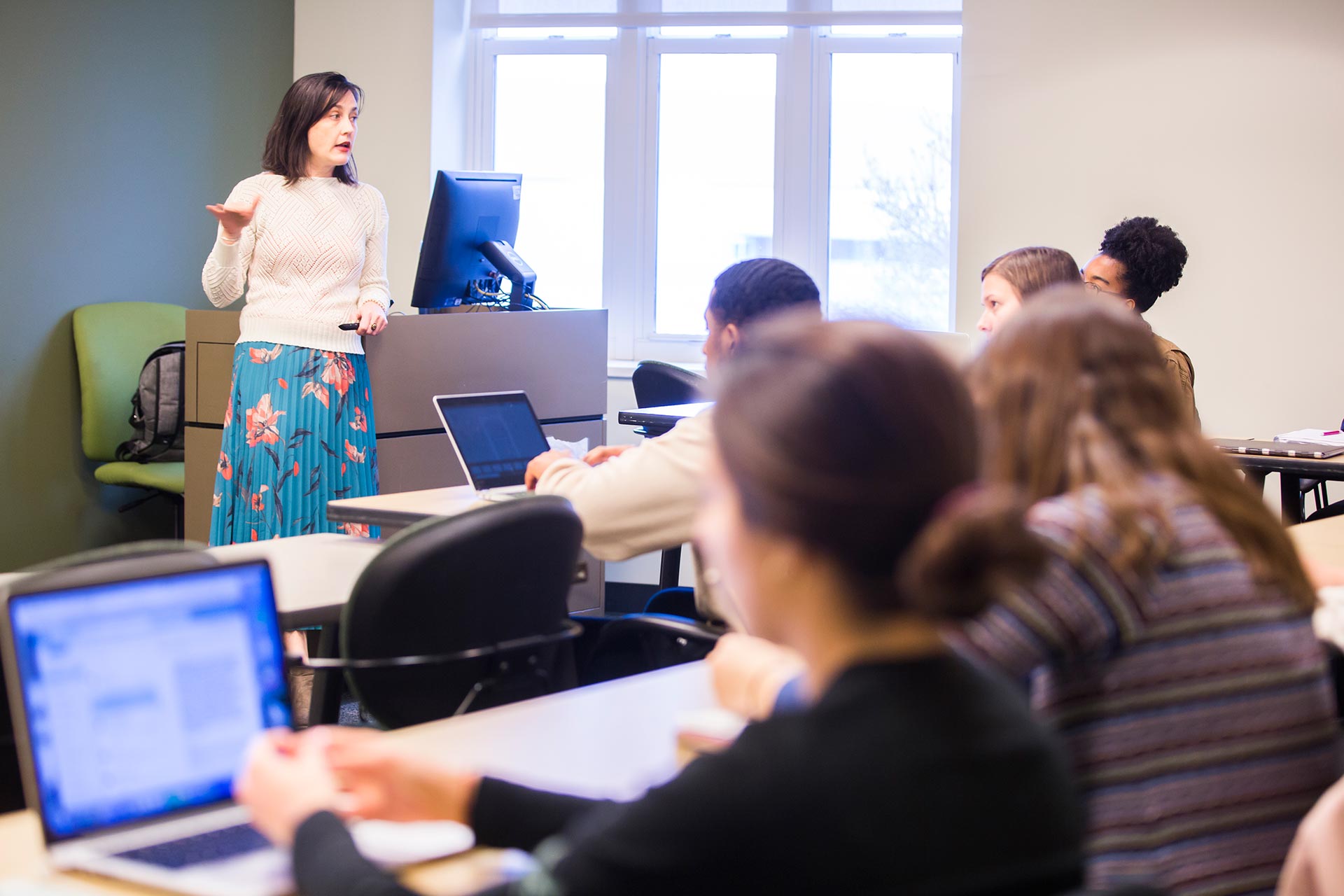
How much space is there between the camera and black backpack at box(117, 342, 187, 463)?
4.56m

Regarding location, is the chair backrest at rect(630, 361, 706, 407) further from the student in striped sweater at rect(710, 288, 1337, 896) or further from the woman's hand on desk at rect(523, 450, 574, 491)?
the student in striped sweater at rect(710, 288, 1337, 896)

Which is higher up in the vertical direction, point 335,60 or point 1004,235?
point 335,60

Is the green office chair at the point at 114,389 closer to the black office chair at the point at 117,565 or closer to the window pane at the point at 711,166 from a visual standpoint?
the window pane at the point at 711,166

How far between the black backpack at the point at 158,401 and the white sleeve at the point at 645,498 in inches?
112

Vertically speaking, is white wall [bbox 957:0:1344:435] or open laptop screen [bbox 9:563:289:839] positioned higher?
white wall [bbox 957:0:1344:435]

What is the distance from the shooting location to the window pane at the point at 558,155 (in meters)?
5.63

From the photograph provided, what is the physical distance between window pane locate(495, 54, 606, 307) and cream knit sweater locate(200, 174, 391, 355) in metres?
2.09

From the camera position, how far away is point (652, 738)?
139cm

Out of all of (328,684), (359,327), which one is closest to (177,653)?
(328,684)

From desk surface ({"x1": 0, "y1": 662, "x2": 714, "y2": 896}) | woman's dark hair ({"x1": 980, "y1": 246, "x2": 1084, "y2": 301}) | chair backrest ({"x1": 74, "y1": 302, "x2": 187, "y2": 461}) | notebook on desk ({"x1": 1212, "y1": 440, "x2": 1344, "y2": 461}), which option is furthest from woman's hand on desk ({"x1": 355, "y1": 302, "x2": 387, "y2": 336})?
notebook on desk ({"x1": 1212, "y1": 440, "x2": 1344, "y2": 461})

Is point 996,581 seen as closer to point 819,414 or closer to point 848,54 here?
point 819,414

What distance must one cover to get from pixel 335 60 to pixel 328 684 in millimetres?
3876

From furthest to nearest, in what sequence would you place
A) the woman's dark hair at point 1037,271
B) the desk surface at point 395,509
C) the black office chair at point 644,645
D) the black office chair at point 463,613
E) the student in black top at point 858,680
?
the woman's dark hair at point 1037,271 → the desk surface at point 395,509 → the black office chair at point 644,645 → the black office chair at point 463,613 → the student in black top at point 858,680

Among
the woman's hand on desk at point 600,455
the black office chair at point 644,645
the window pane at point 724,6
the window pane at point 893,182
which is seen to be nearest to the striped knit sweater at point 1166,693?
the black office chair at point 644,645
